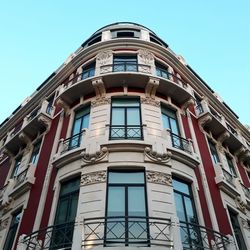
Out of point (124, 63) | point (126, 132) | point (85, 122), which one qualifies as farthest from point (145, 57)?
point (126, 132)

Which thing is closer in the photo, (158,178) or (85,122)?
(158,178)

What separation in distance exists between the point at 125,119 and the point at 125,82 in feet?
7.42

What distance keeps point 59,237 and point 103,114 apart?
5.87 metres

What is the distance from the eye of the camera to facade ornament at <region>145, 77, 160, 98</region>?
15.9 metres

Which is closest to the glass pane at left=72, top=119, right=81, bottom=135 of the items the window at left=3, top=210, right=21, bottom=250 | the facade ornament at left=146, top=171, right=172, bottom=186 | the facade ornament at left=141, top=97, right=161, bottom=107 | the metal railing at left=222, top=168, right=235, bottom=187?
the facade ornament at left=141, top=97, right=161, bottom=107

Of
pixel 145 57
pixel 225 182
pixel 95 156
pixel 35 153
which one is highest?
pixel 145 57

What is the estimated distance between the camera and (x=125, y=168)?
1257 cm

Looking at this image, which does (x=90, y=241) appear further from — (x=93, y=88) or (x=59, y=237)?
(x=93, y=88)

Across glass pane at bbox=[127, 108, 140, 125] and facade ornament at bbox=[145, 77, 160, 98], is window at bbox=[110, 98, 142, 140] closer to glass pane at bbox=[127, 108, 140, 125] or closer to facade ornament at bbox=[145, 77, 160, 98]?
glass pane at bbox=[127, 108, 140, 125]

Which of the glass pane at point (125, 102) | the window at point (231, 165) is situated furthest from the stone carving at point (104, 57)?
the window at point (231, 165)

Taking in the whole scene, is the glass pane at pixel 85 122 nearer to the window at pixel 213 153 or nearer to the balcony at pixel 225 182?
the balcony at pixel 225 182

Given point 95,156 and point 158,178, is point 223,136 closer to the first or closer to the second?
point 158,178

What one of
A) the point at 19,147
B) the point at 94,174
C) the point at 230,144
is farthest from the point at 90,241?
the point at 230,144

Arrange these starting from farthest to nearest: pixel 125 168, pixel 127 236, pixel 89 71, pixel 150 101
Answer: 1. pixel 89 71
2. pixel 150 101
3. pixel 125 168
4. pixel 127 236
